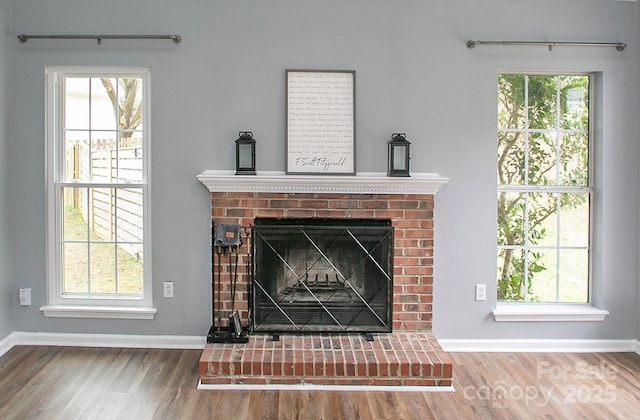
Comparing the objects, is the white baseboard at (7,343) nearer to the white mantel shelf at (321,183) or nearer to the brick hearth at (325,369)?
the brick hearth at (325,369)

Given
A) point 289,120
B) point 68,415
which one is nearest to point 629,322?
point 289,120

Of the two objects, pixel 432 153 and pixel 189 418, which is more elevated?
pixel 432 153

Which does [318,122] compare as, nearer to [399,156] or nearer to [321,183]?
[321,183]

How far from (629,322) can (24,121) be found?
4.56 metres

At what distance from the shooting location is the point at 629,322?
3879mm

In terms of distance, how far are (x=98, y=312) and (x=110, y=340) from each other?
22cm

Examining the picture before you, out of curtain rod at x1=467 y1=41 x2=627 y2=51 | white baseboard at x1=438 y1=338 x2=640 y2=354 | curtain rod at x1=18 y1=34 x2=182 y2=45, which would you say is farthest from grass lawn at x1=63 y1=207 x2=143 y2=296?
curtain rod at x1=467 y1=41 x2=627 y2=51

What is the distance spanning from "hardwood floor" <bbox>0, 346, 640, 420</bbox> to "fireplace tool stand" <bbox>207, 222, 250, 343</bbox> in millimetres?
278

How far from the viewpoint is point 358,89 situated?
12.4 feet

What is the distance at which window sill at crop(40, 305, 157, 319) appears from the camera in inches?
151

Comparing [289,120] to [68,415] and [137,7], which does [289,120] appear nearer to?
[137,7]

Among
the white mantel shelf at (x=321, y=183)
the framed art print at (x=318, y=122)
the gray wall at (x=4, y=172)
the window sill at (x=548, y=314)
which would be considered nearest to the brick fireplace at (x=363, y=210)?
the white mantel shelf at (x=321, y=183)

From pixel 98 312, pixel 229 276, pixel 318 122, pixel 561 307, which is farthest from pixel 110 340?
pixel 561 307

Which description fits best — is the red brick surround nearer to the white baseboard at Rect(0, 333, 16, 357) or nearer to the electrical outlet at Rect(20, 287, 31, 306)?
the electrical outlet at Rect(20, 287, 31, 306)
